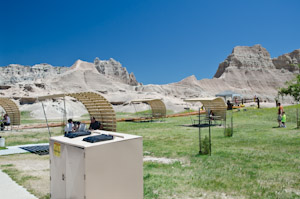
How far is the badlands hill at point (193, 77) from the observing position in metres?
80.5

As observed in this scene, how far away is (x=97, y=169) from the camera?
3.41 metres

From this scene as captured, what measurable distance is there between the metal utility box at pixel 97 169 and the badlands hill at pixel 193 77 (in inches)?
2823

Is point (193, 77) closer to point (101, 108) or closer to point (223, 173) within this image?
point (101, 108)

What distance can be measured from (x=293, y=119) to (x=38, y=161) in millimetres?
20764

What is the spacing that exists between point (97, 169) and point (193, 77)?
112m

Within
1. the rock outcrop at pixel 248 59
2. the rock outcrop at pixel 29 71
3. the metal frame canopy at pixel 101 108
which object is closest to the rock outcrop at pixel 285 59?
the rock outcrop at pixel 248 59

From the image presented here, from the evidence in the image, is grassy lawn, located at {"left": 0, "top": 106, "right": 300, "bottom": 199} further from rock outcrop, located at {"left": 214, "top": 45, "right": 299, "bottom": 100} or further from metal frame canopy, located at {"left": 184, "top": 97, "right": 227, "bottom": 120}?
rock outcrop, located at {"left": 214, "top": 45, "right": 299, "bottom": 100}

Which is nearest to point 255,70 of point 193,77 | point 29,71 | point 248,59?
point 248,59

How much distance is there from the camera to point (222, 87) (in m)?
103

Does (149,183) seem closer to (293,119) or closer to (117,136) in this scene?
(117,136)

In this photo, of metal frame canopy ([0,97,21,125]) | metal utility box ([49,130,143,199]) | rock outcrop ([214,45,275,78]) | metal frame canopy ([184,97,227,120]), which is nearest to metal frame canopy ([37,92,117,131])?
metal utility box ([49,130,143,199])

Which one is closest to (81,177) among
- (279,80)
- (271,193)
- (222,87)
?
(271,193)

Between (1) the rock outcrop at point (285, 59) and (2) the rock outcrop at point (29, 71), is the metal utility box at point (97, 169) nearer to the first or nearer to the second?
(2) the rock outcrop at point (29, 71)

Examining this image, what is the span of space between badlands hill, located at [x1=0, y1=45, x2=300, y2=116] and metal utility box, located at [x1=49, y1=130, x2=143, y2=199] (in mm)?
71699
